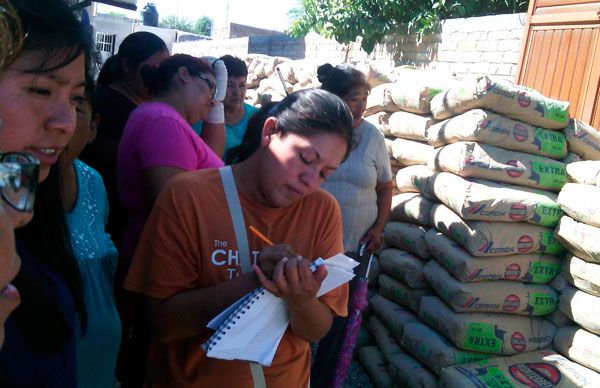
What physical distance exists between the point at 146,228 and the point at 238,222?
0.79 ft

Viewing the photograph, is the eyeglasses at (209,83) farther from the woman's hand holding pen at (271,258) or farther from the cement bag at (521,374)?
the cement bag at (521,374)

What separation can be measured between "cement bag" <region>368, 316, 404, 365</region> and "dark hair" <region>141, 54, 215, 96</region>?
6.37 ft

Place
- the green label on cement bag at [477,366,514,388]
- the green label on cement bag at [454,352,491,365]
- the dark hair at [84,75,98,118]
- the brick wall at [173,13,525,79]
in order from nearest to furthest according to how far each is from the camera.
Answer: the dark hair at [84,75,98,118] < the green label on cement bag at [477,366,514,388] < the green label on cement bag at [454,352,491,365] < the brick wall at [173,13,525,79]

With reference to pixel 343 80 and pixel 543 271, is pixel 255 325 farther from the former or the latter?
pixel 543 271

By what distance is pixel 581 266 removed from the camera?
2.62 meters

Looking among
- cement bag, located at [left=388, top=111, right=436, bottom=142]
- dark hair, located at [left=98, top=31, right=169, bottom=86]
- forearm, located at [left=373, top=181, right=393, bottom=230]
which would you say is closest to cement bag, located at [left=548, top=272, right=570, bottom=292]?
forearm, located at [left=373, top=181, right=393, bottom=230]

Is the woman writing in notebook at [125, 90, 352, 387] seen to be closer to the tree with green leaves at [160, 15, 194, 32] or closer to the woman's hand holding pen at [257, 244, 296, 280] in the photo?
the woman's hand holding pen at [257, 244, 296, 280]

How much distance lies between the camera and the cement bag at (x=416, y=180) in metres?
3.21

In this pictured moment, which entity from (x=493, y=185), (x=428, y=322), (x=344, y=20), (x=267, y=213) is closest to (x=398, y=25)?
(x=344, y=20)

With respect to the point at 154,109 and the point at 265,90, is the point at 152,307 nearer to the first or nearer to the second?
the point at 154,109

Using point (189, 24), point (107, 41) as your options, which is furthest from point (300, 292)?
point (189, 24)

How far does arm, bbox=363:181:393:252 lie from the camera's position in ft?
9.52

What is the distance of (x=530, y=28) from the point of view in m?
4.55

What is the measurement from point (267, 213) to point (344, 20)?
246 inches
